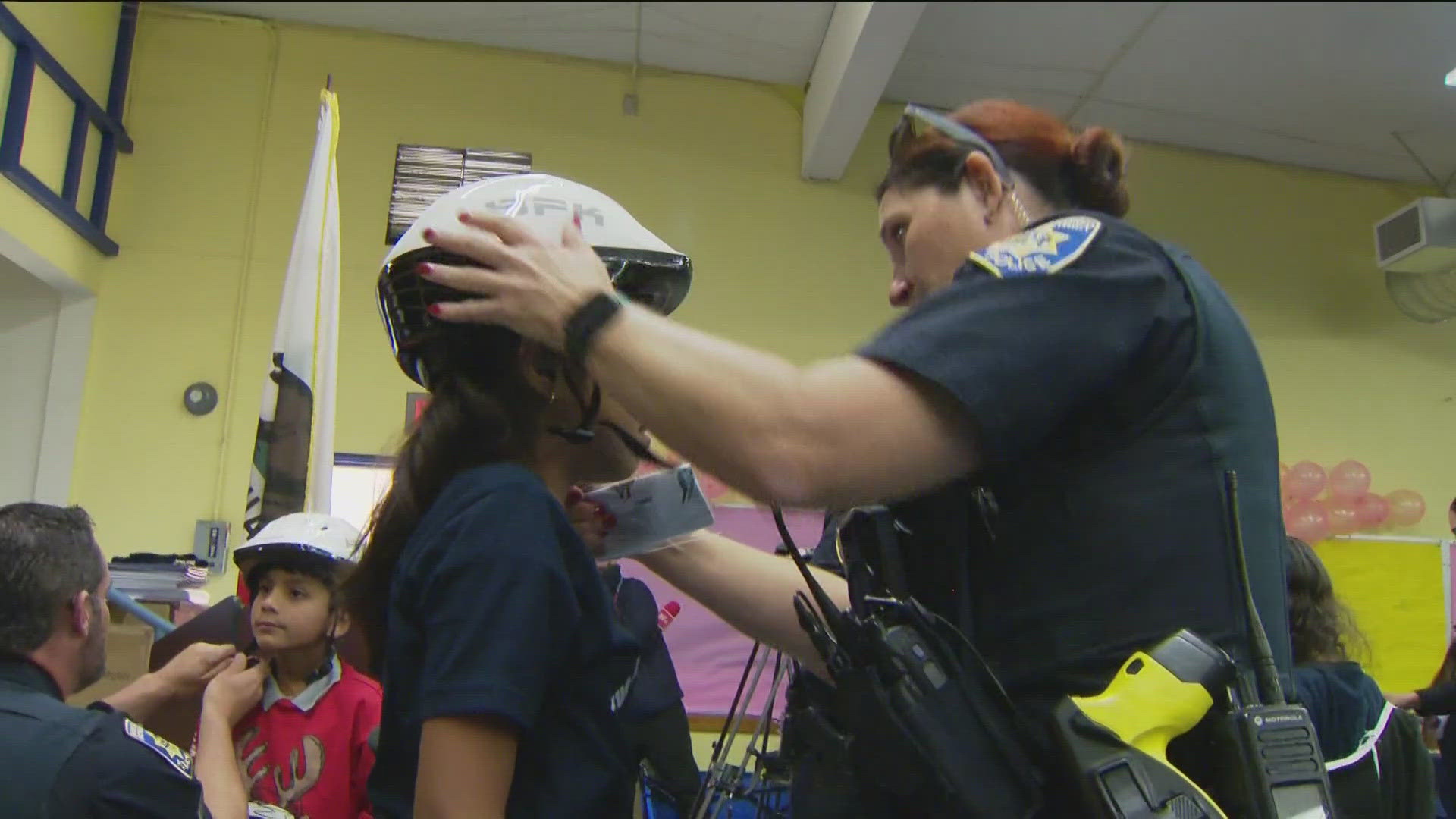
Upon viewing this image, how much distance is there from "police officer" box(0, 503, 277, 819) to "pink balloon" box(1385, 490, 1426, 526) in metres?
1.55

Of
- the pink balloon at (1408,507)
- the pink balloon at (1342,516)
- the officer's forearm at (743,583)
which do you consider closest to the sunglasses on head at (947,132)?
the pink balloon at (1408,507)

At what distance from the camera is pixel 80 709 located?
150 cm

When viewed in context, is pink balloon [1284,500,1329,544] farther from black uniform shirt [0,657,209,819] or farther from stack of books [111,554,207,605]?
stack of books [111,554,207,605]

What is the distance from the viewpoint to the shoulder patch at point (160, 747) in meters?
1.43

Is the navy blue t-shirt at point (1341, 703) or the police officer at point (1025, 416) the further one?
the navy blue t-shirt at point (1341, 703)

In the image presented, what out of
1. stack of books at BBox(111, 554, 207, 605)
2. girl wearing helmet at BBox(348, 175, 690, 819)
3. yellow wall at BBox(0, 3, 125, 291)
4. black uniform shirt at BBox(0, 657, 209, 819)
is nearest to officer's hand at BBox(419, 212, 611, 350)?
girl wearing helmet at BBox(348, 175, 690, 819)

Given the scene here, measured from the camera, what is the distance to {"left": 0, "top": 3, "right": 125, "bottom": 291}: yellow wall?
12.3 ft

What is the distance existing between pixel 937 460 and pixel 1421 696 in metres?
0.93

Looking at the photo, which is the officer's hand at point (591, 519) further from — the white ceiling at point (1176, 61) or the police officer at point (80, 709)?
the police officer at point (80, 709)

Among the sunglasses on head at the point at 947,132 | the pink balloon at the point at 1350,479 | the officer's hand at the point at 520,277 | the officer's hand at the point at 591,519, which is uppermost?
the sunglasses on head at the point at 947,132

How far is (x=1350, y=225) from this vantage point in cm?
79

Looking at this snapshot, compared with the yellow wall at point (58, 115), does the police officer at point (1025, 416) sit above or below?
below

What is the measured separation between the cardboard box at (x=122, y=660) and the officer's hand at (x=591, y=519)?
1.95 metres

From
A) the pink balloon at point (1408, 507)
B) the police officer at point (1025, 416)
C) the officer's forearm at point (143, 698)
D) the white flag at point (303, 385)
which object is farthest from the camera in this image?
the white flag at point (303, 385)
